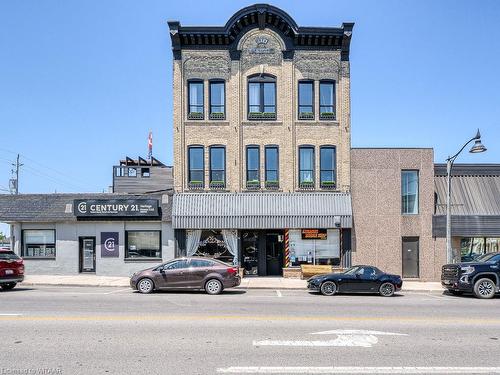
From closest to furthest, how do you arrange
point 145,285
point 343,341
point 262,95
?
point 343,341 → point 145,285 → point 262,95

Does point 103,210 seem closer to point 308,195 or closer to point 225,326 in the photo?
point 308,195

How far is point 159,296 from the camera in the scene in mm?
15977

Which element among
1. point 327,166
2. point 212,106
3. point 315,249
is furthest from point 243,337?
point 212,106

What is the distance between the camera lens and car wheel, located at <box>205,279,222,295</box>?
16844 mm

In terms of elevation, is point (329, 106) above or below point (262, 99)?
below

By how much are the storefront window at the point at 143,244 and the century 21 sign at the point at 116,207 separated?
1.29 meters

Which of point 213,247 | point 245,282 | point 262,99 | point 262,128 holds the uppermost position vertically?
point 262,99

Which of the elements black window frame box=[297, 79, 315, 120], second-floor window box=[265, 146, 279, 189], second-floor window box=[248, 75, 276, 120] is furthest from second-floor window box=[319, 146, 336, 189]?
second-floor window box=[248, 75, 276, 120]

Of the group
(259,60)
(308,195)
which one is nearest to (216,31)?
(259,60)

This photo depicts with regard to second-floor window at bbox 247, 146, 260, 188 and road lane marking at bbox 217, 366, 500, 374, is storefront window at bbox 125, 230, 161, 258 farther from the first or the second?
road lane marking at bbox 217, 366, 500, 374

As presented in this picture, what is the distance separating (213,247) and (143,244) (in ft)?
12.5

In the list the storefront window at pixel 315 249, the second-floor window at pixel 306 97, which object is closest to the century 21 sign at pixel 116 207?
the storefront window at pixel 315 249

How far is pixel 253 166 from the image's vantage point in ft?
77.5

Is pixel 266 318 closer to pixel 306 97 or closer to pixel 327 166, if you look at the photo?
pixel 327 166
